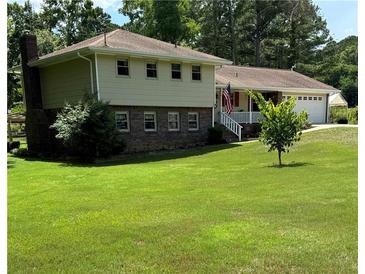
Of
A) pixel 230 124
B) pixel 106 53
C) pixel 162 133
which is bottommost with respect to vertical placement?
pixel 162 133

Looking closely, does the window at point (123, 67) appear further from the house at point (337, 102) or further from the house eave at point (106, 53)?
the house at point (337, 102)

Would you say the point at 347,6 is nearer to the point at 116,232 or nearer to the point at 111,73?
the point at 116,232

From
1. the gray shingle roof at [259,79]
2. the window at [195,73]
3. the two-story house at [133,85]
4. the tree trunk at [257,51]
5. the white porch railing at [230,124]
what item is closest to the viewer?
the two-story house at [133,85]

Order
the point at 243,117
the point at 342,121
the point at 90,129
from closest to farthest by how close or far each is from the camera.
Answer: the point at 90,129 → the point at 243,117 → the point at 342,121

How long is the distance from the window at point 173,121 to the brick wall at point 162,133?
20 cm

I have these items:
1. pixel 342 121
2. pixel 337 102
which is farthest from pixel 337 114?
pixel 337 102

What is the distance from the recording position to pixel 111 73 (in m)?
21.1

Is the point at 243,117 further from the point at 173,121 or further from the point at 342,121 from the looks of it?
the point at 342,121

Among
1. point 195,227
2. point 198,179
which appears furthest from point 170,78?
point 195,227

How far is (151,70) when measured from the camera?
2295 centimetres

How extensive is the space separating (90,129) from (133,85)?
4262mm

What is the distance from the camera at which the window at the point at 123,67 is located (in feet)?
70.7

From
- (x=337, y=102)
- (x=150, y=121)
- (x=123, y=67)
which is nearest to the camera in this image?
(x=123, y=67)

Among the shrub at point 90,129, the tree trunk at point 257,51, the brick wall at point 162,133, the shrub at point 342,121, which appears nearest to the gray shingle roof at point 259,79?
the shrub at point 342,121
